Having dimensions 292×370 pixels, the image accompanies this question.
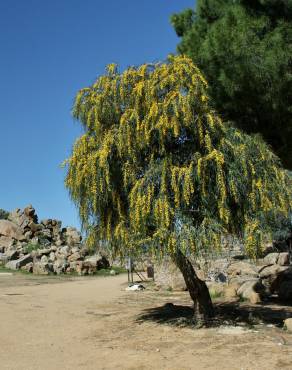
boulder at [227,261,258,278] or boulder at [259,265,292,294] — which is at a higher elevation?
boulder at [227,261,258,278]

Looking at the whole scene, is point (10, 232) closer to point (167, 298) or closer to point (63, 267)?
point (63, 267)

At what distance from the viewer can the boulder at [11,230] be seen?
48.0 m

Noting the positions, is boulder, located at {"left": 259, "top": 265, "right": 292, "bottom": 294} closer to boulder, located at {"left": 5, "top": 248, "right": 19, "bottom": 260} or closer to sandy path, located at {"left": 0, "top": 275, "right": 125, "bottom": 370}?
sandy path, located at {"left": 0, "top": 275, "right": 125, "bottom": 370}

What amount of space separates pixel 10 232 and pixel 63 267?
14.0 meters

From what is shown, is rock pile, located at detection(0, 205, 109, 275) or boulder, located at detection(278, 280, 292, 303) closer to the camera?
boulder, located at detection(278, 280, 292, 303)

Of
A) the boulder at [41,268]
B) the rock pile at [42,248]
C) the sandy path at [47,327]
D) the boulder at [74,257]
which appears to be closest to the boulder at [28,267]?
the rock pile at [42,248]

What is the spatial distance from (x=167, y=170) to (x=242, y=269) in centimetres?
1233

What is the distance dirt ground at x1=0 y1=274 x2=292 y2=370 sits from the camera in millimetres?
9031

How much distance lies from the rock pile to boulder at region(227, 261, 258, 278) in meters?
13.4

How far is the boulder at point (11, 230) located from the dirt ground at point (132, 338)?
29.8 m

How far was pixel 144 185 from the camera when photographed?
38.2 ft

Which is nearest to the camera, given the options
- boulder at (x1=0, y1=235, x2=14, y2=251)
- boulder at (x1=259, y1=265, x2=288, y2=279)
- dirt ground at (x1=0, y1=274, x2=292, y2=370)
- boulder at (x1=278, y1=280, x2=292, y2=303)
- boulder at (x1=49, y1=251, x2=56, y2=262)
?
dirt ground at (x1=0, y1=274, x2=292, y2=370)

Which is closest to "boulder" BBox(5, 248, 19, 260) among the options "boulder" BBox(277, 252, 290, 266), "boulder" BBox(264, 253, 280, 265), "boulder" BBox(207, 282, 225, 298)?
"boulder" BBox(264, 253, 280, 265)

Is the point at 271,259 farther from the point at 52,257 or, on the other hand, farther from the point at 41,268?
the point at 52,257
